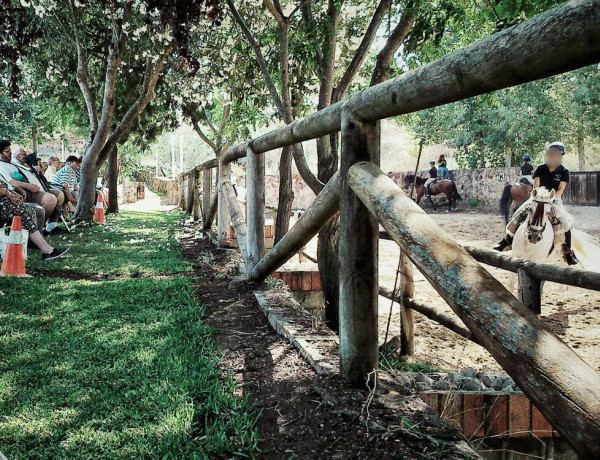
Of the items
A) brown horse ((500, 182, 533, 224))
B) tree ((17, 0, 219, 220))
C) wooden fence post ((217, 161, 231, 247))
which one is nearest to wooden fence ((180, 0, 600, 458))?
wooden fence post ((217, 161, 231, 247))

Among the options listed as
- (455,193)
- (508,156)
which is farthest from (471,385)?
(508,156)

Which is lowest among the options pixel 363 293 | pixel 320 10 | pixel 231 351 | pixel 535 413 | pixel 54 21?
pixel 535 413

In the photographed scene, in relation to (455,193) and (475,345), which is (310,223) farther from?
(455,193)

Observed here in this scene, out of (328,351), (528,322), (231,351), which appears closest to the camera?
(528,322)

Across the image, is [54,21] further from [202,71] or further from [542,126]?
[542,126]

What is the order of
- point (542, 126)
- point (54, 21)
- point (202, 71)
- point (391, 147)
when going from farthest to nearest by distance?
point (391, 147) → point (542, 126) → point (202, 71) → point (54, 21)

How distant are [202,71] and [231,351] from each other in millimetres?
11768

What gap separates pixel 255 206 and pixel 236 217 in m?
0.88

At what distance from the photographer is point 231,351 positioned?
2.68m

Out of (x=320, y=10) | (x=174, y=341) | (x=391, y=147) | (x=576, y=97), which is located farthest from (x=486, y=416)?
(x=391, y=147)

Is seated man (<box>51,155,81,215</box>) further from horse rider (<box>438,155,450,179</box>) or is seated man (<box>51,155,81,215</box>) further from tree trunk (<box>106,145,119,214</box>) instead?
horse rider (<box>438,155,450,179</box>)

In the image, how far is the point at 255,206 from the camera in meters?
4.11

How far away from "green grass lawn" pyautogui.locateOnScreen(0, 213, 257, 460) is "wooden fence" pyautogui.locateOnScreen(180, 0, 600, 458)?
2.00 ft

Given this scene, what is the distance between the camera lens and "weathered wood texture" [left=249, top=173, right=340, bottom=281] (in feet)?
7.64
